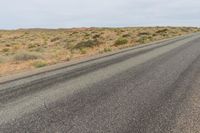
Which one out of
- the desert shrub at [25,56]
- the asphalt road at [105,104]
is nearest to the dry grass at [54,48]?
the desert shrub at [25,56]

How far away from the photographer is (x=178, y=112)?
18.5 ft

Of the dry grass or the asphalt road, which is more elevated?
the asphalt road

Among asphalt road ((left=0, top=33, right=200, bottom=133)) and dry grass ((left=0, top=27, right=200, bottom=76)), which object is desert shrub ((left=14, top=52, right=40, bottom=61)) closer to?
dry grass ((left=0, top=27, right=200, bottom=76))

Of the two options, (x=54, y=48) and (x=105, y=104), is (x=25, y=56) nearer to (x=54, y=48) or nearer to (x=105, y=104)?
(x=54, y=48)

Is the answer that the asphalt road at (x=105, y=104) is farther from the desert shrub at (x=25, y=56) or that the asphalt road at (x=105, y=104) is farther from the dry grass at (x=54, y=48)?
the desert shrub at (x=25, y=56)

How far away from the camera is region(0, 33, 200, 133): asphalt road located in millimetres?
4871

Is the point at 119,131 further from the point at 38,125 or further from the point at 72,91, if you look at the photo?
the point at 72,91

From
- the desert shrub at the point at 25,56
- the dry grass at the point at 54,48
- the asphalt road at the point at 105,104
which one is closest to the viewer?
the asphalt road at the point at 105,104

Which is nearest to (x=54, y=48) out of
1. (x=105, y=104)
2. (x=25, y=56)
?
(x=25, y=56)

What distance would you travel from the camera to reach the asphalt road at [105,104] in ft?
16.0

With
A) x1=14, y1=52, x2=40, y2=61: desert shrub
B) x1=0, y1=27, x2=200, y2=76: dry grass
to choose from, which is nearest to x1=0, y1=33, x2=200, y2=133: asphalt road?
x1=0, y1=27, x2=200, y2=76: dry grass

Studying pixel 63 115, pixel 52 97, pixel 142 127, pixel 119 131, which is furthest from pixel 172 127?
pixel 52 97

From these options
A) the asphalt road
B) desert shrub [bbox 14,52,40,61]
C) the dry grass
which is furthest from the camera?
desert shrub [bbox 14,52,40,61]

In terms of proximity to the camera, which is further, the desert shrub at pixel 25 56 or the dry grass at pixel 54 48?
the desert shrub at pixel 25 56
